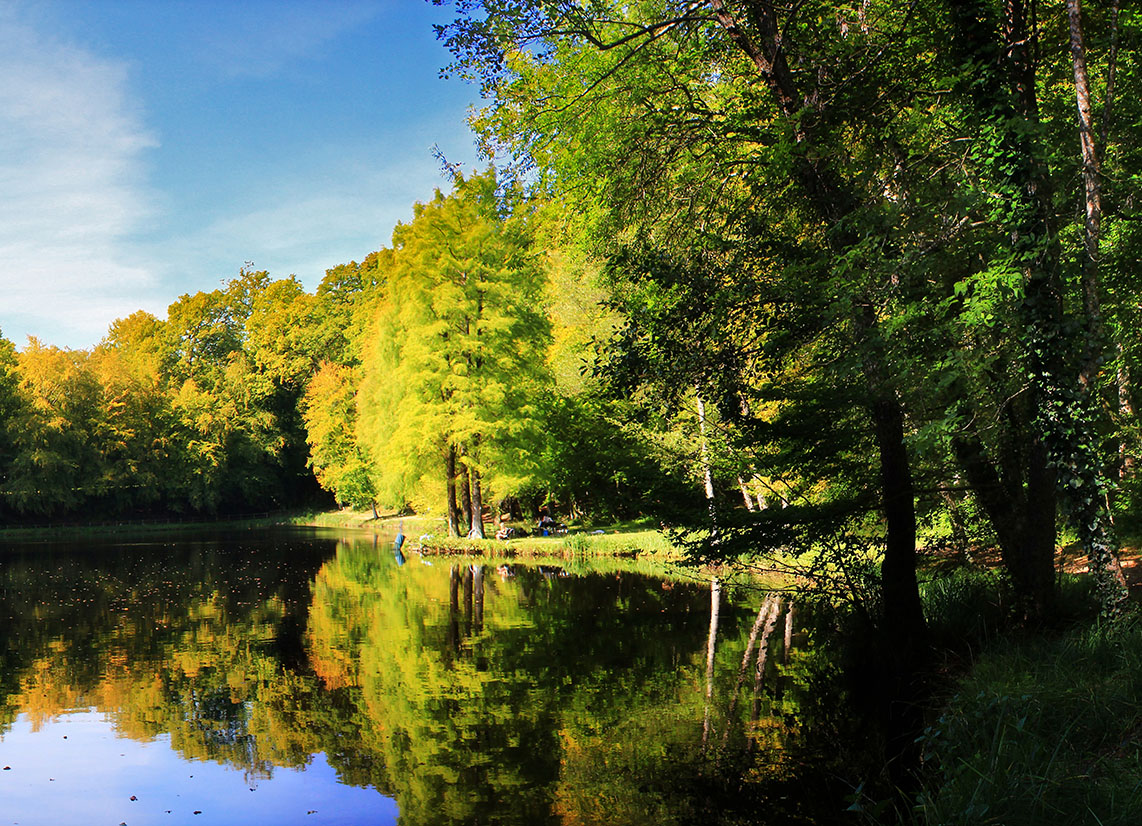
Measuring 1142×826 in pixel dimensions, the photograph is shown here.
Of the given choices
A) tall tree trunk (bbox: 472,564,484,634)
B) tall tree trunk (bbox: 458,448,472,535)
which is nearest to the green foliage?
tall tree trunk (bbox: 458,448,472,535)

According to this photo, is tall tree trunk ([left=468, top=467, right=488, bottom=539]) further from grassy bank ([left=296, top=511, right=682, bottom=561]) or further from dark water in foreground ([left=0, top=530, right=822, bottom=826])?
dark water in foreground ([left=0, top=530, right=822, bottom=826])

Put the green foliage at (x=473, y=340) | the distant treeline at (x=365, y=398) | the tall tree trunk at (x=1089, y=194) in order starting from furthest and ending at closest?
the green foliage at (x=473, y=340), the distant treeline at (x=365, y=398), the tall tree trunk at (x=1089, y=194)

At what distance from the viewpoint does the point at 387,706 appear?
370 inches

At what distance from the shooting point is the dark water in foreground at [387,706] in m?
6.88

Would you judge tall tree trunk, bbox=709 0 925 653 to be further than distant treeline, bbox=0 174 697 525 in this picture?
No

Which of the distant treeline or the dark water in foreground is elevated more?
the distant treeline

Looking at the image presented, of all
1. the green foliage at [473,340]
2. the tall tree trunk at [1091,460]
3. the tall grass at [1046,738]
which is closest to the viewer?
the tall grass at [1046,738]

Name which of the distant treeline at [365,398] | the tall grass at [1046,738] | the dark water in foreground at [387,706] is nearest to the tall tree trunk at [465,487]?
the distant treeline at [365,398]

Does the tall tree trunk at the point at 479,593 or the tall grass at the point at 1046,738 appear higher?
the tall grass at the point at 1046,738

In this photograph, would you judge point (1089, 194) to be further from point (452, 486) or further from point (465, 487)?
point (465, 487)

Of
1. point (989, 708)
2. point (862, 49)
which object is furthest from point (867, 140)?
point (989, 708)

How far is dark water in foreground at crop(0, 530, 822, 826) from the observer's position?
6.88m

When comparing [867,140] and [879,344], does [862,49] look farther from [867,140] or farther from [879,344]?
[879,344]

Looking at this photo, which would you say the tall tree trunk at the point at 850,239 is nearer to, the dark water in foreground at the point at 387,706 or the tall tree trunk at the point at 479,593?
the dark water in foreground at the point at 387,706
